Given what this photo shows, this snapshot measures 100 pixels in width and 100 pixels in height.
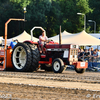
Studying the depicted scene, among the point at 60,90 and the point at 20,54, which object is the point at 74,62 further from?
the point at 60,90

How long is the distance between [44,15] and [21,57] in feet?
167

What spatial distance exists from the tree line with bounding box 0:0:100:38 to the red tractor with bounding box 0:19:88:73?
148ft

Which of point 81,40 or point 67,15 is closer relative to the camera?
point 81,40

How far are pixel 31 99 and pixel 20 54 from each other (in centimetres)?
1007

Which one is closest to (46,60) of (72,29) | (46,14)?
(72,29)

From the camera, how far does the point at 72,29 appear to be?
61.3 m

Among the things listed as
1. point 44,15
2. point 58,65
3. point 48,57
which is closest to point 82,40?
point 48,57

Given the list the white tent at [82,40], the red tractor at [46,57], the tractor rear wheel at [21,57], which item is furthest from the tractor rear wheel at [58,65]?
the white tent at [82,40]

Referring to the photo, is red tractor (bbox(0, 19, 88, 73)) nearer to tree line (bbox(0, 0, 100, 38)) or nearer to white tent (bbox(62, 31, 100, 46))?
white tent (bbox(62, 31, 100, 46))

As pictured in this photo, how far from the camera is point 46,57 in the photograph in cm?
1580

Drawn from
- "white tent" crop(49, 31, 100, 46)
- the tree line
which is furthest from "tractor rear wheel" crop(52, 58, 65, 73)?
the tree line

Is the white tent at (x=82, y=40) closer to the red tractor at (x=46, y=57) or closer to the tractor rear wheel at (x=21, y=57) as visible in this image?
the red tractor at (x=46, y=57)

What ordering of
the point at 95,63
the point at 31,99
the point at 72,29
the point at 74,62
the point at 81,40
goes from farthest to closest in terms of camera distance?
the point at 72,29
the point at 81,40
the point at 95,63
the point at 74,62
the point at 31,99

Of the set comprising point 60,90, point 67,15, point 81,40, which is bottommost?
point 60,90
